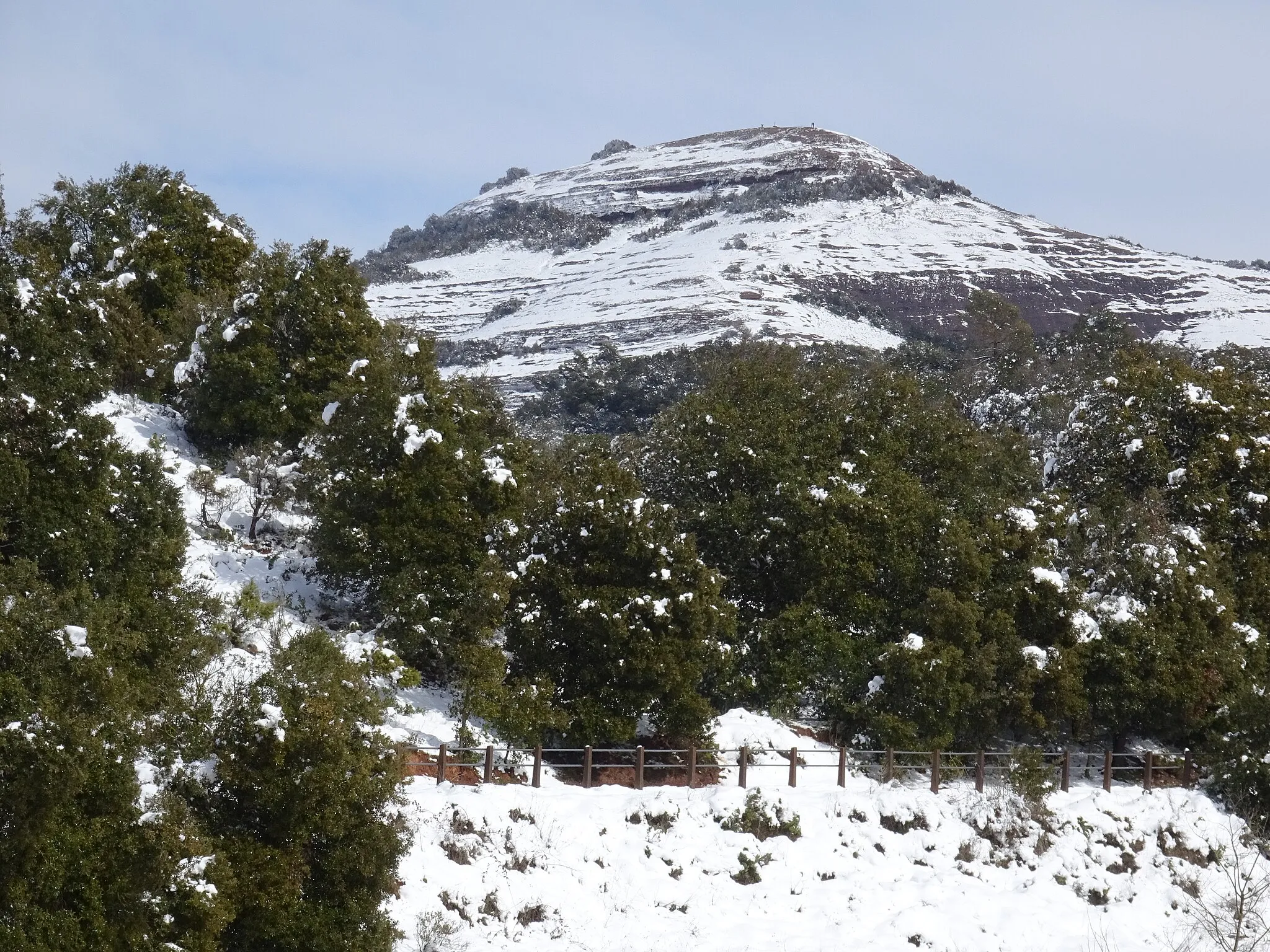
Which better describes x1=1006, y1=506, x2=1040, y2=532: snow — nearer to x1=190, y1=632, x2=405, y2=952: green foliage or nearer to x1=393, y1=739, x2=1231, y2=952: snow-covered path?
x1=393, y1=739, x2=1231, y2=952: snow-covered path

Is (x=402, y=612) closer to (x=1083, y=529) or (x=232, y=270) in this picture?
(x=1083, y=529)

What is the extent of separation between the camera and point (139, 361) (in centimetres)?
3366

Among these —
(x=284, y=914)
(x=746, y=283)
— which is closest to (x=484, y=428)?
(x=284, y=914)

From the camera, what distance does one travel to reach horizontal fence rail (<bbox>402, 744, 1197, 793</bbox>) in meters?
19.3

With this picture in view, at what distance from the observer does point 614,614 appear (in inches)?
840

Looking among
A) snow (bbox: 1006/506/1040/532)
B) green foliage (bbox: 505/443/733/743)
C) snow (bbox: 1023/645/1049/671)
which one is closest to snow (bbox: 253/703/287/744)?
Result: green foliage (bbox: 505/443/733/743)

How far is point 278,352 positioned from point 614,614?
48.8 ft

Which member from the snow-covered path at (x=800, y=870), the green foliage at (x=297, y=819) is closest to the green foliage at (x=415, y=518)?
the snow-covered path at (x=800, y=870)

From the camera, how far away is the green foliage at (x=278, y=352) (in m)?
30.2

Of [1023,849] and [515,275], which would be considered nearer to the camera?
[1023,849]

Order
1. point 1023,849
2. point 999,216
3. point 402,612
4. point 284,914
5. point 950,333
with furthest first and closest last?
point 999,216 < point 950,333 < point 402,612 < point 1023,849 < point 284,914

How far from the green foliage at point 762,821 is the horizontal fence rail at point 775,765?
2.55 feet

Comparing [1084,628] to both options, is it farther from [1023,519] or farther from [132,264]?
[132,264]

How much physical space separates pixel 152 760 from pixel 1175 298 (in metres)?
138
